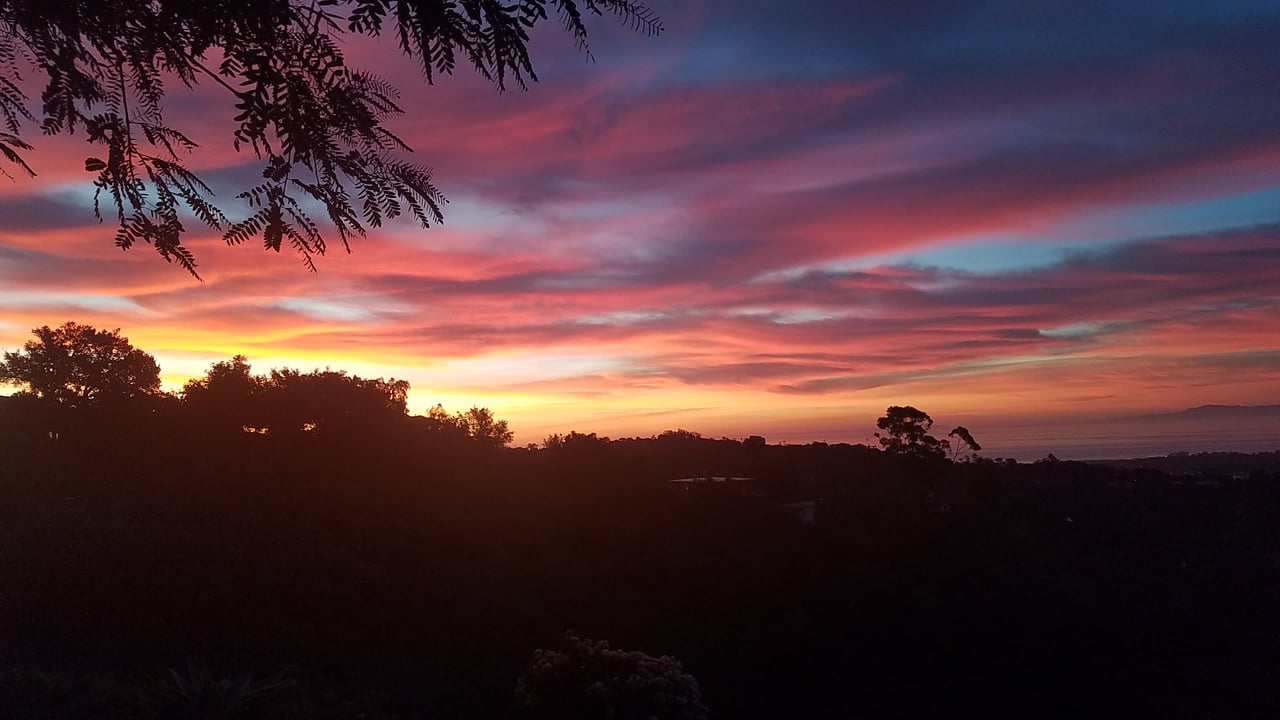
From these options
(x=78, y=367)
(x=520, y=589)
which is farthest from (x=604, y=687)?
(x=78, y=367)

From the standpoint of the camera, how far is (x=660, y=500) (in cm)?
2991

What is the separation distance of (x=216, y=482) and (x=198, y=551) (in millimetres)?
5032

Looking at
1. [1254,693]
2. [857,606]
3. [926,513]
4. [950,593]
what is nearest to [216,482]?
[857,606]

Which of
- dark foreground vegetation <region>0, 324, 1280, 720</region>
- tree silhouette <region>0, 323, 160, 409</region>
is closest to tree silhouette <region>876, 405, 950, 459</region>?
dark foreground vegetation <region>0, 324, 1280, 720</region>

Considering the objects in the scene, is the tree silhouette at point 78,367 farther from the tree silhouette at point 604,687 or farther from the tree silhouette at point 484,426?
the tree silhouette at point 604,687

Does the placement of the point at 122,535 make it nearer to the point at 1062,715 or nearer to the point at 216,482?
the point at 216,482

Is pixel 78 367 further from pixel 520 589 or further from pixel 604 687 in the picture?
pixel 604 687

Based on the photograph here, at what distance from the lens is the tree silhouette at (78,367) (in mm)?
29328

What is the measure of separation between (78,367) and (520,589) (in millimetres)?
21534

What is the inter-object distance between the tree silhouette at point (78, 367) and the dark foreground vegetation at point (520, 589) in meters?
1.98

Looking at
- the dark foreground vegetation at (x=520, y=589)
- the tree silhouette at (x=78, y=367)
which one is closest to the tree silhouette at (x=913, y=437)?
the dark foreground vegetation at (x=520, y=589)

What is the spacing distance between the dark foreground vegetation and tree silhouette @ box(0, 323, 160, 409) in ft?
6.50

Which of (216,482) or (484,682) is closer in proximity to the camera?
(484,682)

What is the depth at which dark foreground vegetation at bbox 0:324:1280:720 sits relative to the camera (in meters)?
12.2
